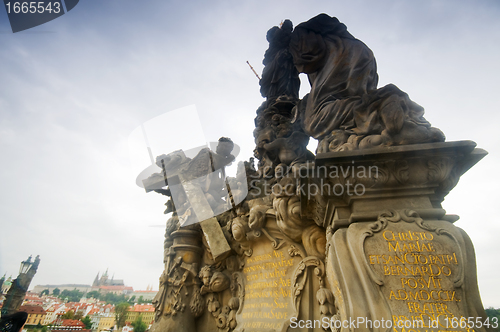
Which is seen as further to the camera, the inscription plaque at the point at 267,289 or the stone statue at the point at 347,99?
the inscription plaque at the point at 267,289

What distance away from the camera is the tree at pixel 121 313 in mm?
9461

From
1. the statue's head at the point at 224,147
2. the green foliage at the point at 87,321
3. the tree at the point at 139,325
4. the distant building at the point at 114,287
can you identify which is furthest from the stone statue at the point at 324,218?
the distant building at the point at 114,287

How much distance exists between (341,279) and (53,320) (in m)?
13.2

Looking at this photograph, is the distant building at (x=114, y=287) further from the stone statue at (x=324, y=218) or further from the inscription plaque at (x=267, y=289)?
the inscription plaque at (x=267, y=289)

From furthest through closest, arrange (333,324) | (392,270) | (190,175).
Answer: (190,175) → (333,324) → (392,270)

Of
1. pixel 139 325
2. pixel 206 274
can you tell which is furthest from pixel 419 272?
pixel 139 325

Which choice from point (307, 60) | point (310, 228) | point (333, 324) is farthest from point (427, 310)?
point (307, 60)

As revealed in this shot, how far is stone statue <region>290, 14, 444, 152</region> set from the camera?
2.82 meters

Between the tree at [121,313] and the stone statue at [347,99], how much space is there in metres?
9.56

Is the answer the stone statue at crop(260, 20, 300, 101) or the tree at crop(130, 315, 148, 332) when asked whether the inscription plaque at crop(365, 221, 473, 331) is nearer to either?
the stone statue at crop(260, 20, 300, 101)

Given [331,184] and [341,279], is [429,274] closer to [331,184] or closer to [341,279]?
[341,279]

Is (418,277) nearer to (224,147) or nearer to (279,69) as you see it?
(224,147)

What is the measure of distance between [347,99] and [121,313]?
11370mm

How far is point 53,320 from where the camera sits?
35.6 feet
